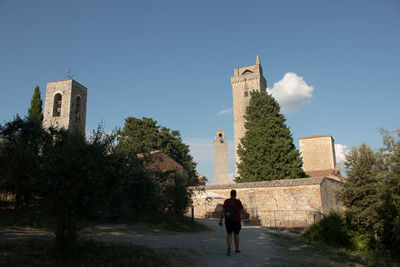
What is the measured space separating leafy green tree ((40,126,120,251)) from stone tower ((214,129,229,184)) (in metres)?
43.1

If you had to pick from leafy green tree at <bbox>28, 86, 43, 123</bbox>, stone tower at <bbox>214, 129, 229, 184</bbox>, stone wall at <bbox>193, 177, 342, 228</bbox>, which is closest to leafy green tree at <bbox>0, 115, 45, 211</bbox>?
stone wall at <bbox>193, 177, 342, 228</bbox>

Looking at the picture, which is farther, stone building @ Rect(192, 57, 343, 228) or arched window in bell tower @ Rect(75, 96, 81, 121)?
arched window in bell tower @ Rect(75, 96, 81, 121)

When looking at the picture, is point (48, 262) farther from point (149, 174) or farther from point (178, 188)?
point (178, 188)

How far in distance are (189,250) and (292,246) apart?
3.89m

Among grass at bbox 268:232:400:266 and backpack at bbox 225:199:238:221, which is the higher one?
backpack at bbox 225:199:238:221

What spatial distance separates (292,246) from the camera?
934 cm

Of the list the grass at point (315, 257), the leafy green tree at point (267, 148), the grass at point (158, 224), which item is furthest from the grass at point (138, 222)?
the leafy green tree at point (267, 148)

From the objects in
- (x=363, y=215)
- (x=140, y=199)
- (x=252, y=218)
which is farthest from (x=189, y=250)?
(x=252, y=218)

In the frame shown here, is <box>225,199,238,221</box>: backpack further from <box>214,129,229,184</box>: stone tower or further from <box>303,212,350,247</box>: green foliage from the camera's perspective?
<box>214,129,229,184</box>: stone tower

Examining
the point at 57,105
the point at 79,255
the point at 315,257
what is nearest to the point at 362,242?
the point at 315,257

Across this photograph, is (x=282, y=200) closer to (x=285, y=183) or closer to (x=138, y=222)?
(x=285, y=183)

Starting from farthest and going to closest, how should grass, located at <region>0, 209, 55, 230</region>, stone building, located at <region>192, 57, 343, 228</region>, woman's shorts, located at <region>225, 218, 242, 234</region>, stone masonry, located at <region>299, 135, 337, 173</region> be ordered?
1. stone masonry, located at <region>299, 135, 337, 173</region>
2. stone building, located at <region>192, 57, 343, 228</region>
3. grass, located at <region>0, 209, 55, 230</region>
4. woman's shorts, located at <region>225, 218, 242, 234</region>

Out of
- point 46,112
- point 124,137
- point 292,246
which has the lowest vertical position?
point 292,246

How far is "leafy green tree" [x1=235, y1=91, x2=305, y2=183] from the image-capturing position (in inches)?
1193
